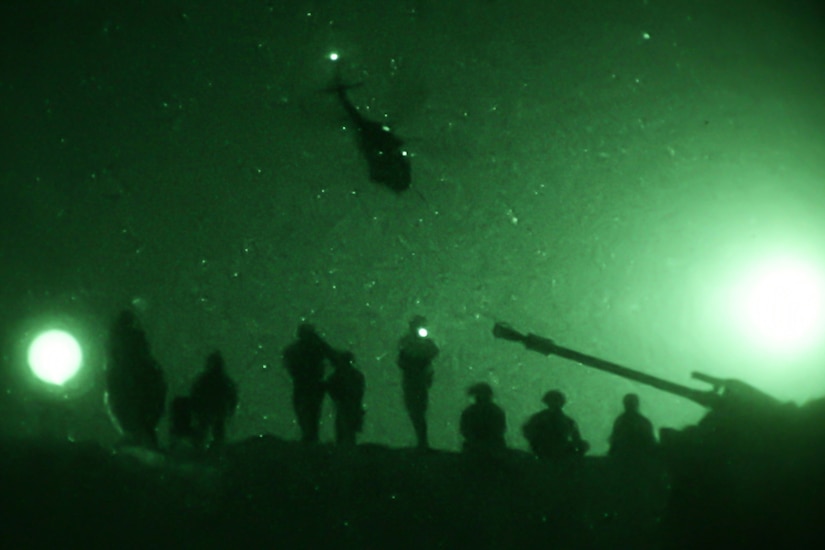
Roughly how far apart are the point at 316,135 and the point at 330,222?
0.38 ft

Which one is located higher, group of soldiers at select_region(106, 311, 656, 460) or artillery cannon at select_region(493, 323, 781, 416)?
artillery cannon at select_region(493, 323, 781, 416)

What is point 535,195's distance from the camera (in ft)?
4.43

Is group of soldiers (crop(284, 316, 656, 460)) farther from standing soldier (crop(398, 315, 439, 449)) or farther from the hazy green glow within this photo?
the hazy green glow

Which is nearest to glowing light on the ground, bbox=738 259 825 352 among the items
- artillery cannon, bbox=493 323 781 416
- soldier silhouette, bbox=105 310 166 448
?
artillery cannon, bbox=493 323 781 416

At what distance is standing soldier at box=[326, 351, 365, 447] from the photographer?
4.11 ft

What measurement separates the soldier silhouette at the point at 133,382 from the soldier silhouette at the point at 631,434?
0.59m

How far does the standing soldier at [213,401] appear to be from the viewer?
1210mm

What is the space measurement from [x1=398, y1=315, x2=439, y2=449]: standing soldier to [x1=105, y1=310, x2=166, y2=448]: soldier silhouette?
303 millimetres

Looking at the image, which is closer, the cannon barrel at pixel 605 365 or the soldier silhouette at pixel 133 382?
the soldier silhouette at pixel 133 382

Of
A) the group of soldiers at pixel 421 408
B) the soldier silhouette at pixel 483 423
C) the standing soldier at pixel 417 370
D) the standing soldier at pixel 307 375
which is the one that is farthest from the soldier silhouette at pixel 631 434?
the standing soldier at pixel 307 375

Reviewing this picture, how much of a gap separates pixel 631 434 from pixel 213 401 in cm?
55

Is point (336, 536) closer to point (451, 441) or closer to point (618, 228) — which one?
point (451, 441)

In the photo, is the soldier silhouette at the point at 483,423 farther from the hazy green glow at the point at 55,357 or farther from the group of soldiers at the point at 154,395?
the hazy green glow at the point at 55,357

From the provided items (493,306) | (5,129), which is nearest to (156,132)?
(5,129)
